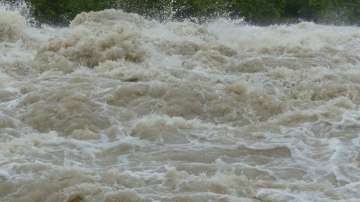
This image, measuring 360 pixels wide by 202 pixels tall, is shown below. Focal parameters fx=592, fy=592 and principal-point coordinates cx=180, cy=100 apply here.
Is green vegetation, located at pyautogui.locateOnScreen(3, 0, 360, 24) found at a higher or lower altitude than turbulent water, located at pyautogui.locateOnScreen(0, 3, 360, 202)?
higher

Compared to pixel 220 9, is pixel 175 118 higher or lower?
lower

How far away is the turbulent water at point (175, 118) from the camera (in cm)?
642

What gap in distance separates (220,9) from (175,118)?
2002 centimetres

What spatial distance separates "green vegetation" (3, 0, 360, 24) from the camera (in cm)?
2592

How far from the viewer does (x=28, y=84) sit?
10.1m

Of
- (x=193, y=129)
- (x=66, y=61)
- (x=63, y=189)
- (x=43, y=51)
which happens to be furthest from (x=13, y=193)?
(x=43, y=51)

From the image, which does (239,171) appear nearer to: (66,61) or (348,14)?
(66,61)

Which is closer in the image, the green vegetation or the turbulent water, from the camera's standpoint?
the turbulent water

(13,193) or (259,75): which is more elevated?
(259,75)

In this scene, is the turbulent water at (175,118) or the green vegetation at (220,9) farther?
the green vegetation at (220,9)

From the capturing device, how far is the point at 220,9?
1108 inches

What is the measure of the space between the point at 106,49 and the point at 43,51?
1.33 m

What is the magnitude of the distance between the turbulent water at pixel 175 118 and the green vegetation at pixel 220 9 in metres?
11.5

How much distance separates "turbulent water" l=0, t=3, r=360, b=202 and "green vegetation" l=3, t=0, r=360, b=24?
37.8ft
